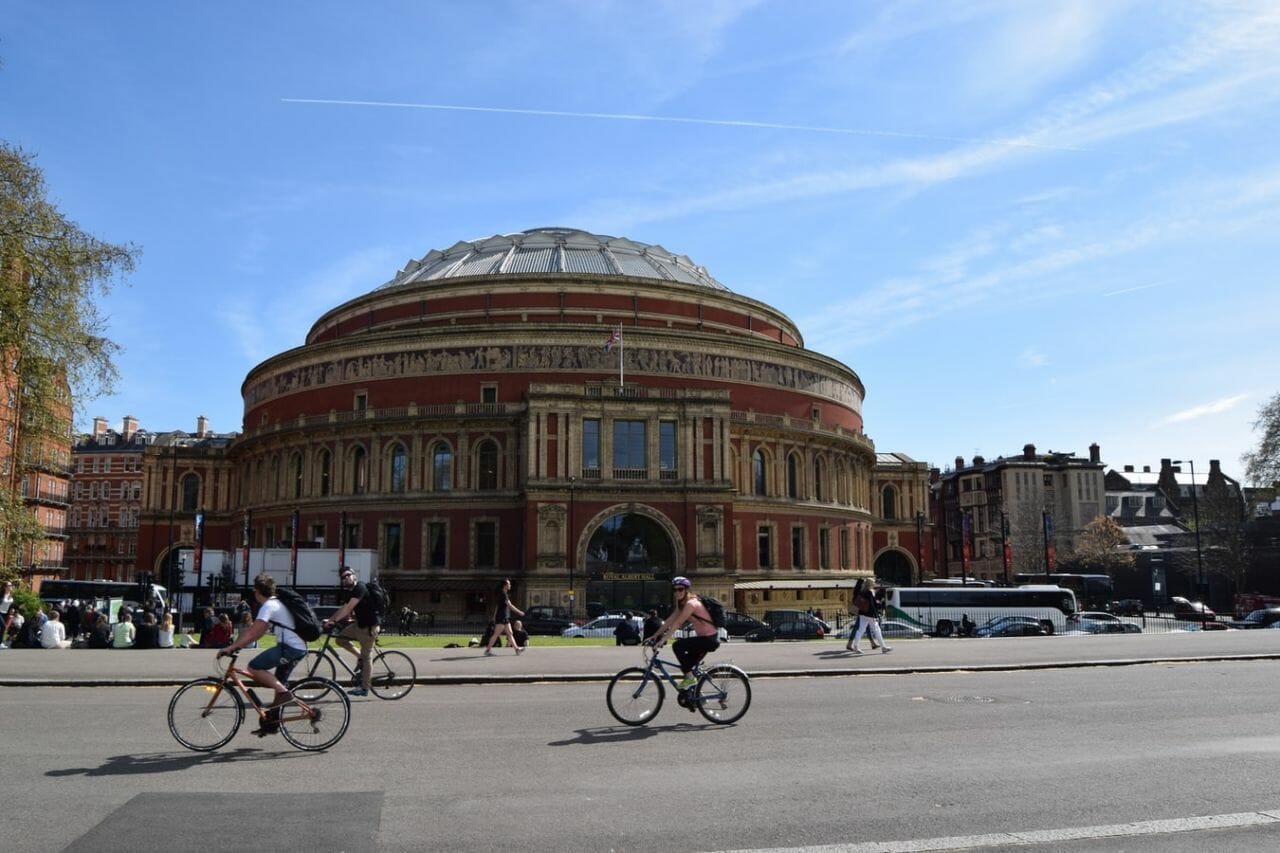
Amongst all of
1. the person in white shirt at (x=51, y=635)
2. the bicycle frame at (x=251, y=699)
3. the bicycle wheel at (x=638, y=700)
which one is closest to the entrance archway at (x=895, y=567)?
the person in white shirt at (x=51, y=635)

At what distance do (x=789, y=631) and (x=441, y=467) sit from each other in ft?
81.1

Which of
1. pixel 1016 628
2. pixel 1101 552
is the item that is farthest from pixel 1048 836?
pixel 1101 552

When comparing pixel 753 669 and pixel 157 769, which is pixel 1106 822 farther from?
pixel 753 669

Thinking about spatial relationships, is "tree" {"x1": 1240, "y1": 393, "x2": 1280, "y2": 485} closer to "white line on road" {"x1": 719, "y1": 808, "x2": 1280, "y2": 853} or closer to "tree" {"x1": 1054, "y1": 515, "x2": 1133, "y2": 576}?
"tree" {"x1": 1054, "y1": 515, "x2": 1133, "y2": 576}

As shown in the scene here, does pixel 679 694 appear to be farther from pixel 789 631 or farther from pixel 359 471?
pixel 359 471

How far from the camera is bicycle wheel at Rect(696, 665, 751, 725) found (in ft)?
38.2

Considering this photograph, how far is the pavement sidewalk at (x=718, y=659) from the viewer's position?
656 inches

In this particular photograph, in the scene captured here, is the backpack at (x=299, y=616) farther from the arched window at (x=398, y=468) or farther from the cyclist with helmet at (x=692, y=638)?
the arched window at (x=398, y=468)

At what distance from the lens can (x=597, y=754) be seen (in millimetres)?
9977

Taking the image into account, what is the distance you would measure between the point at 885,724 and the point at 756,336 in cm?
4875

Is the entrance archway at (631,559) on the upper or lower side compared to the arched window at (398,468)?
lower

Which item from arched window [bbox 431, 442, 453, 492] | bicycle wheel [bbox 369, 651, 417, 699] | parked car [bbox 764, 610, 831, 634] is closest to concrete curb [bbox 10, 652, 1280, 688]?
bicycle wheel [bbox 369, 651, 417, 699]

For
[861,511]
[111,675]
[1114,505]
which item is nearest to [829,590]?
[861,511]

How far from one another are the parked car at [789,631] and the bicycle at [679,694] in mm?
23024
